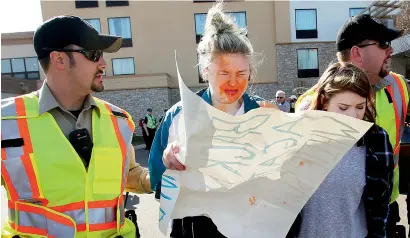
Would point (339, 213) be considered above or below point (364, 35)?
below

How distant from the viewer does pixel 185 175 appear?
1318 millimetres

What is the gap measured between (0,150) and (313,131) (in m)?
1.27

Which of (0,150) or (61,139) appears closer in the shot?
(0,150)

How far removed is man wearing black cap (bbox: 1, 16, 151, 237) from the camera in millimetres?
1479

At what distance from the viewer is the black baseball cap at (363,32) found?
2.18m

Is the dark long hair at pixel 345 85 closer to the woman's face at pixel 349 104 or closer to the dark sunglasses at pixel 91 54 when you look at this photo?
the woman's face at pixel 349 104

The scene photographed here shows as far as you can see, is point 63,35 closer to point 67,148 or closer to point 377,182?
point 67,148

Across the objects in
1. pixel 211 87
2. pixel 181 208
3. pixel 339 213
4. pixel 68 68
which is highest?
pixel 68 68

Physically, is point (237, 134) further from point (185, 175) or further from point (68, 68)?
point (68, 68)

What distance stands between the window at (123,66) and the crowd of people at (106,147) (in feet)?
66.0

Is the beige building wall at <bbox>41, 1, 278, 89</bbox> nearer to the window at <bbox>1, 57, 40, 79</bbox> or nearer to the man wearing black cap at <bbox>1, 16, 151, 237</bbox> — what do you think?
the window at <bbox>1, 57, 40, 79</bbox>

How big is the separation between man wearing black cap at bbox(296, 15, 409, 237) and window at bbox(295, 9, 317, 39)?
2001 cm

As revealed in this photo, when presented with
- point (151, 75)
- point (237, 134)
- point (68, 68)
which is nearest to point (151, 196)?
point (68, 68)

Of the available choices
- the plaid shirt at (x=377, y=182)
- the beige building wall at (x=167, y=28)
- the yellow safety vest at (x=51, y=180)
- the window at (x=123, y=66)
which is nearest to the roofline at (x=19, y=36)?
the beige building wall at (x=167, y=28)
